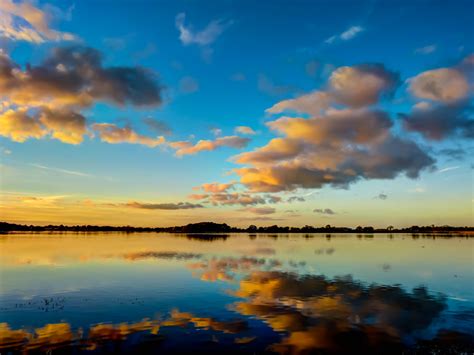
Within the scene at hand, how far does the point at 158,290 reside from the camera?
3972cm

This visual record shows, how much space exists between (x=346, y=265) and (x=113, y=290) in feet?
142

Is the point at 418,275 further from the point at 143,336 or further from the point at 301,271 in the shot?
the point at 143,336

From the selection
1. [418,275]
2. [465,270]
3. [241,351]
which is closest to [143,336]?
[241,351]

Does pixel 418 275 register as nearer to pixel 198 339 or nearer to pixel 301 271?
pixel 301 271

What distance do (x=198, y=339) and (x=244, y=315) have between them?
6.81m

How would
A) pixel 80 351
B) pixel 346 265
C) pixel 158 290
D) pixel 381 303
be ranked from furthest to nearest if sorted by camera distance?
pixel 346 265 → pixel 158 290 → pixel 381 303 → pixel 80 351

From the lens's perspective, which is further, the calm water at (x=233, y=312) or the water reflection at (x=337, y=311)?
the water reflection at (x=337, y=311)

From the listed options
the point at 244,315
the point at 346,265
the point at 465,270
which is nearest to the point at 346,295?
the point at 244,315

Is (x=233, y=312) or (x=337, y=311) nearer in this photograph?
(x=233, y=312)

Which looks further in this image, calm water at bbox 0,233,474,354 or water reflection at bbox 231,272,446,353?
water reflection at bbox 231,272,446,353

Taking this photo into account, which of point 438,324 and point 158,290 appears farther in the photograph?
point 158,290

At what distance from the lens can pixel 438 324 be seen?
26516 mm

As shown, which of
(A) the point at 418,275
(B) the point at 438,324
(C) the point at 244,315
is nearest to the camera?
(B) the point at 438,324

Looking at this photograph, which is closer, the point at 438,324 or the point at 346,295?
the point at 438,324
